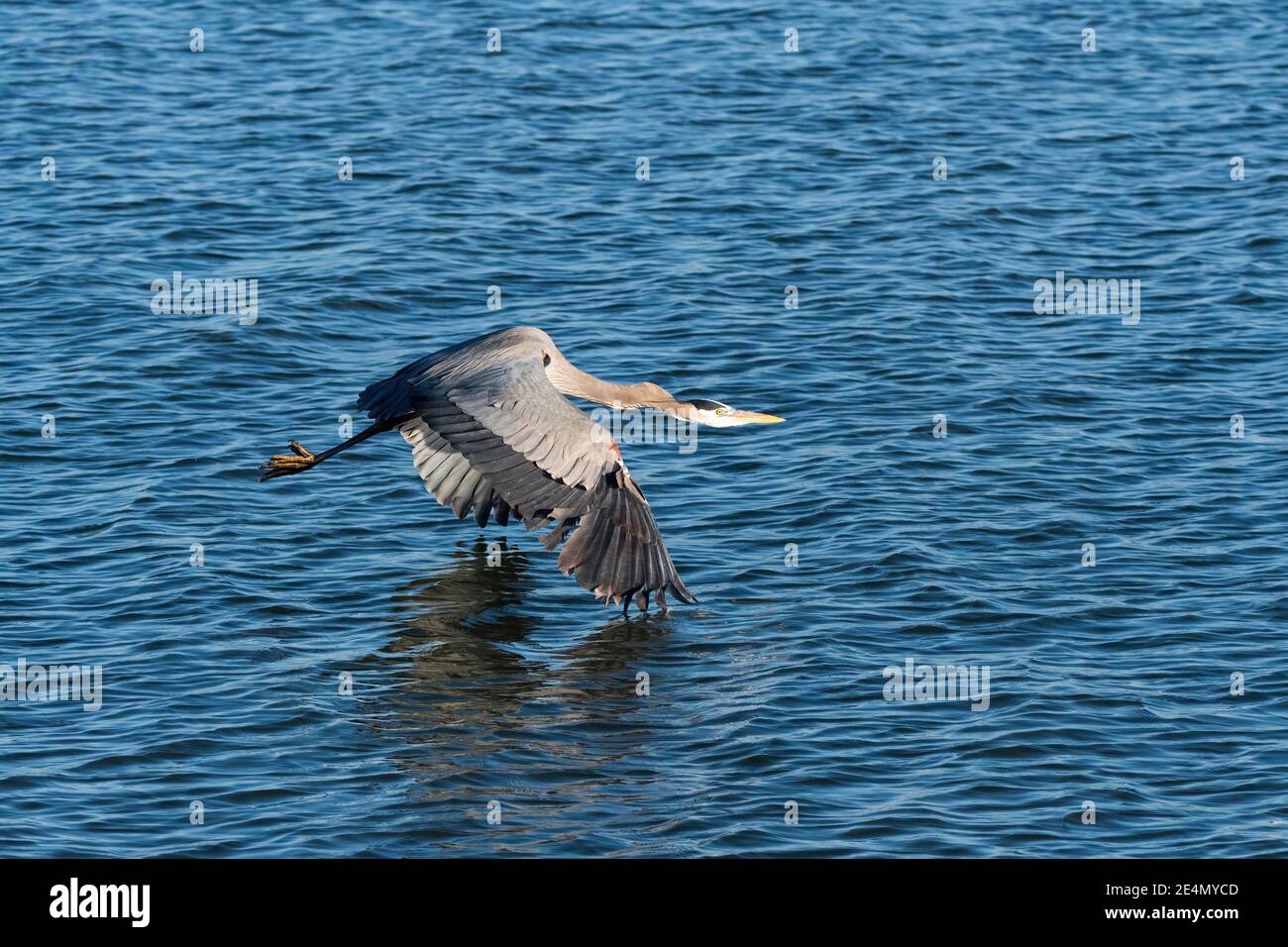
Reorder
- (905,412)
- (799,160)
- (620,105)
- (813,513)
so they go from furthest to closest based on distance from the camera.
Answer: (620,105) < (799,160) < (905,412) < (813,513)

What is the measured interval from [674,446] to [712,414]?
2662 millimetres

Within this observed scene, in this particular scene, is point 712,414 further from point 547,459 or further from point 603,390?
point 547,459

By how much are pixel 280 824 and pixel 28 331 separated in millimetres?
10011

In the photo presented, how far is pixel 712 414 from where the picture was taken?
49.1 ft

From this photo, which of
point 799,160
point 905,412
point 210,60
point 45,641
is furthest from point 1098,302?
point 210,60

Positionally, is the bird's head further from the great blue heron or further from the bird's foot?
the bird's foot

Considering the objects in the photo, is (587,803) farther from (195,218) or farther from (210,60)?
(210,60)

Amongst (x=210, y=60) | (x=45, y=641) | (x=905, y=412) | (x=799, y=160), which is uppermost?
(x=210, y=60)

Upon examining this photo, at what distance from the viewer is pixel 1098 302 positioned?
20.3 meters

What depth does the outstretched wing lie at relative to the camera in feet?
42.9

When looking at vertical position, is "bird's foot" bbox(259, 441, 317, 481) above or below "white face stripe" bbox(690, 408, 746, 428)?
below

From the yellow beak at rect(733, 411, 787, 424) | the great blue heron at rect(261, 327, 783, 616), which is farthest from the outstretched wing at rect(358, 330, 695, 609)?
the yellow beak at rect(733, 411, 787, 424)

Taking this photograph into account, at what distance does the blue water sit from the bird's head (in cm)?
102

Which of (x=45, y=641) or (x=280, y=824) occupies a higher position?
(x=45, y=641)
